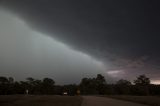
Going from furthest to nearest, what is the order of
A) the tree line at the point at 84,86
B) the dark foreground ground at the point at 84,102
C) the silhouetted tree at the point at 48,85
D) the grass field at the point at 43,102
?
1. the silhouetted tree at the point at 48,85
2. the tree line at the point at 84,86
3. the grass field at the point at 43,102
4. the dark foreground ground at the point at 84,102

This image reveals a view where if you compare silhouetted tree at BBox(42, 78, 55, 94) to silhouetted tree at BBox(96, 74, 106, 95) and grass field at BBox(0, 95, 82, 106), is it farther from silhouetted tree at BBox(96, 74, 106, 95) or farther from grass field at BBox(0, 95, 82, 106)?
grass field at BBox(0, 95, 82, 106)

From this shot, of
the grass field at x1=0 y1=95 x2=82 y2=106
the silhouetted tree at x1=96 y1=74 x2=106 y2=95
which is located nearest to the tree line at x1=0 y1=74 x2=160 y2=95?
the silhouetted tree at x1=96 y1=74 x2=106 y2=95

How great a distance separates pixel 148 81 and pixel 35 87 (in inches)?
2497

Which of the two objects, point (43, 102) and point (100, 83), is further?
point (100, 83)

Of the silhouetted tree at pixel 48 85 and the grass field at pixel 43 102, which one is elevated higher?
the silhouetted tree at pixel 48 85

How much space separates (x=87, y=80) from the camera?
15612 cm

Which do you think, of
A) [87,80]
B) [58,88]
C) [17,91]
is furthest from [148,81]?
[17,91]

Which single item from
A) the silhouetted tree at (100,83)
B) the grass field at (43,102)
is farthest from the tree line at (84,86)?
the grass field at (43,102)

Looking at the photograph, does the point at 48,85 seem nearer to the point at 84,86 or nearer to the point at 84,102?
the point at 84,86

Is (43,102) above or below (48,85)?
below

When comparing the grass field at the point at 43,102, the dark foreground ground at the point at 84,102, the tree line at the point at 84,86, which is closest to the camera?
the dark foreground ground at the point at 84,102

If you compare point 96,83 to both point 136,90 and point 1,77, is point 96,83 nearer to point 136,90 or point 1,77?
point 136,90

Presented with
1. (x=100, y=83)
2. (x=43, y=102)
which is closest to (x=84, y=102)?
(x=43, y=102)

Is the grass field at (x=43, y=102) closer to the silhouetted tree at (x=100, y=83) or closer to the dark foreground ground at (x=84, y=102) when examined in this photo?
the dark foreground ground at (x=84, y=102)
